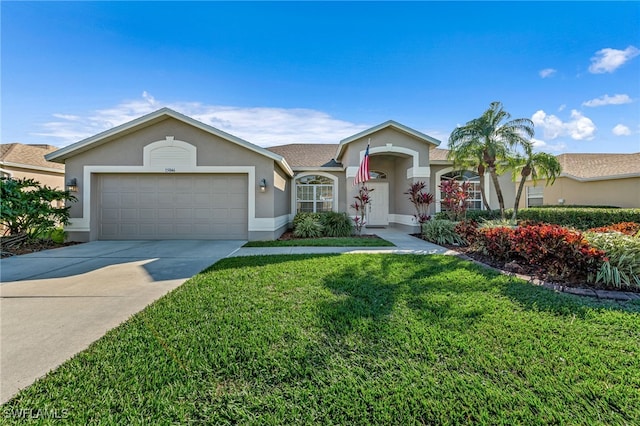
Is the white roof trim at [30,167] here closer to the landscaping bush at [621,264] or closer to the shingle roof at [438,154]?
the shingle roof at [438,154]

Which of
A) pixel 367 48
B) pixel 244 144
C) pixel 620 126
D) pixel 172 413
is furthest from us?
pixel 620 126

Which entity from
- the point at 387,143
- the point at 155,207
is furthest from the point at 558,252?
the point at 155,207

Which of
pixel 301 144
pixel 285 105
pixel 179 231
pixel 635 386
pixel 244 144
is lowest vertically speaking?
pixel 635 386

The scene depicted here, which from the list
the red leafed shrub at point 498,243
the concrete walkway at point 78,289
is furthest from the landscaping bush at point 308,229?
the red leafed shrub at point 498,243

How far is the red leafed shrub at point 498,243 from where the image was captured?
19.9 ft

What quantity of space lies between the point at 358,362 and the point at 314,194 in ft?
40.1

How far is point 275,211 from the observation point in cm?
1028

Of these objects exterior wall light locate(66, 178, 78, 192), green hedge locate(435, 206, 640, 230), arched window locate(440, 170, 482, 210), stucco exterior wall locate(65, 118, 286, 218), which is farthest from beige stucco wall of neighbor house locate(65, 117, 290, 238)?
arched window locate(440, 170, 482, 210)

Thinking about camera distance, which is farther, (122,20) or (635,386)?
(122,20)

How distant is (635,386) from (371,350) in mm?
2135

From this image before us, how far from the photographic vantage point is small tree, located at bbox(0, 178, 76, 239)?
7.97 m

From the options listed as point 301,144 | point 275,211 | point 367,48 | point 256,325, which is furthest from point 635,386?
point 301,144

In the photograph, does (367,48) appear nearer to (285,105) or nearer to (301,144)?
(285,105)

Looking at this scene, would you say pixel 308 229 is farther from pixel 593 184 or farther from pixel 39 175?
pixel 593 184
